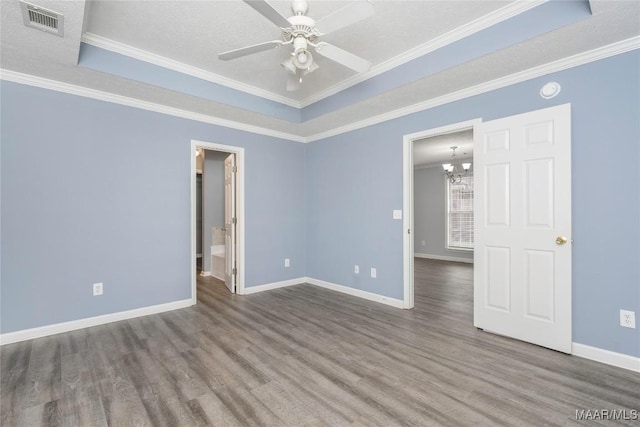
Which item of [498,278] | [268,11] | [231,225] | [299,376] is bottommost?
[299,376]

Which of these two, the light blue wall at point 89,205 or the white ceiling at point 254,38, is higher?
the white ceiling at point 254,38

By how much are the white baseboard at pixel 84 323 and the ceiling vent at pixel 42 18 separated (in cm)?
→ 276

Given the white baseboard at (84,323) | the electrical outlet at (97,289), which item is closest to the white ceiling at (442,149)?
the white baseboard at (84,323)

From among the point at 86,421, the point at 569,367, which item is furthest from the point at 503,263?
the point at 86,421

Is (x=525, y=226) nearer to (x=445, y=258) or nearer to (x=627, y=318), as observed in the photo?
(x=627, y=318)

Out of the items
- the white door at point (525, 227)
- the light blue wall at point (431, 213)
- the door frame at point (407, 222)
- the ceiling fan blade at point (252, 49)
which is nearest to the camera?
the ceiling fan blade at point (252, 49)

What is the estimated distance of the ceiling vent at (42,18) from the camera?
2035 millimetres

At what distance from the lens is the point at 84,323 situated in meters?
3.23

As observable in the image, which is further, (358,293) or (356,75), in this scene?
(358,293)

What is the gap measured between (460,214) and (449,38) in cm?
614

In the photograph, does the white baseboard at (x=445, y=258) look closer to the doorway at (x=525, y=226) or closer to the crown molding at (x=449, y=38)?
the doorway at (x=525, y=226)

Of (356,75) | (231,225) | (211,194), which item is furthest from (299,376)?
(211,194)

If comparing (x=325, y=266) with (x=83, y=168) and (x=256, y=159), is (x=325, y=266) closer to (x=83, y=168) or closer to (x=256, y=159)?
(x=256, y=159)

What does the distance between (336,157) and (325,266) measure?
1807 mm
